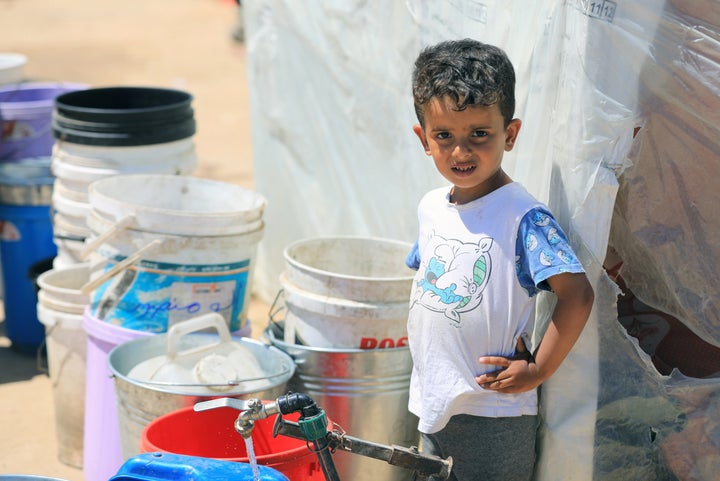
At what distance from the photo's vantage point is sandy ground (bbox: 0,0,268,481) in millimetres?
4445

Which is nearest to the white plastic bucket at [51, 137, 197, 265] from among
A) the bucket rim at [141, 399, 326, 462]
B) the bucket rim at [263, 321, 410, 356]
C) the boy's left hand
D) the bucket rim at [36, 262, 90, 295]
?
the bucket rim at [36, 262, 90, 295]

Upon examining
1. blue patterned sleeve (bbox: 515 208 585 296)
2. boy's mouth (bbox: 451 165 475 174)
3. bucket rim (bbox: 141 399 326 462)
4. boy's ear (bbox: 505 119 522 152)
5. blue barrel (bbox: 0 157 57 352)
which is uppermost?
boy's ear (bbox: 505 119 522 152)

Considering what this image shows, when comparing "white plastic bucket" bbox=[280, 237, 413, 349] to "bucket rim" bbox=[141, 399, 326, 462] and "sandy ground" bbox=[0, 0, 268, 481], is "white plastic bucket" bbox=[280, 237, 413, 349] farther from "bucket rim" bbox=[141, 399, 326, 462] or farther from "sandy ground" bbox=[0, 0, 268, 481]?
"sandy ground" bbox=[0, 0, 268, 481]

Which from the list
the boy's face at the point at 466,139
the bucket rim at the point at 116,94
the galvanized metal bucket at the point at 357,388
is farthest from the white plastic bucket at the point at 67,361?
the boy's face at the point at 466,139

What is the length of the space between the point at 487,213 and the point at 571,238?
0.24 m

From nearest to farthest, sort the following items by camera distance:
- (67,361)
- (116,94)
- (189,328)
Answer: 1. (189,328)
2. (67,361)
3. (116,94)

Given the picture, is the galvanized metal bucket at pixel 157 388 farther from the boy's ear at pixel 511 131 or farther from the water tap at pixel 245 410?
the boy's ear at pixel 511 131

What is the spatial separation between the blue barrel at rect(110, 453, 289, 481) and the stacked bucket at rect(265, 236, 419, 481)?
3.02 feet

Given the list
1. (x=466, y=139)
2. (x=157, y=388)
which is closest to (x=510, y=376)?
(x=466, y=139)

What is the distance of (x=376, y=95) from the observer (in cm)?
432

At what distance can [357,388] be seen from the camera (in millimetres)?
3242

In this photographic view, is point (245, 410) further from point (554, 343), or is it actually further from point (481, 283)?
point (554, 343)

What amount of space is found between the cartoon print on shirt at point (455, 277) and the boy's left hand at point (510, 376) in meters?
0.15

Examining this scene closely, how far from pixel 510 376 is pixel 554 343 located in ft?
0.48
